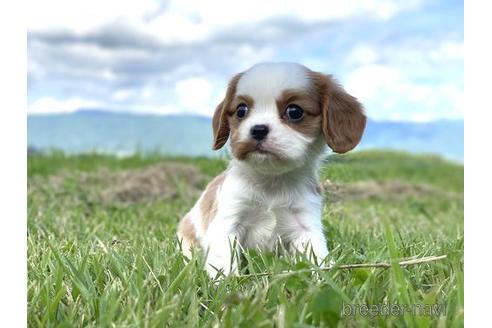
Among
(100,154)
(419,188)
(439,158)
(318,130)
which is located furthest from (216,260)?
(439,158)

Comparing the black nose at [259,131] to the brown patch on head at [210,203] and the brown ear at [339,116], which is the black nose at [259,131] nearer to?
the brown ear at [339,116]

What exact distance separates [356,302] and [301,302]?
0.21 metres

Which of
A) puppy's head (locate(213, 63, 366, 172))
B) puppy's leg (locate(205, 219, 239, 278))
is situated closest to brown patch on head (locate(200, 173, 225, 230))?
puppy's leg (locate(205, 219, 239, 278))

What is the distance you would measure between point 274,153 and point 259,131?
0.13 m

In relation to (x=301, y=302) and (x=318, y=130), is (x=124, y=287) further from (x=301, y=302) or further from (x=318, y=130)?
(x=318, y=130)

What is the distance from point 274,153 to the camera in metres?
2.74

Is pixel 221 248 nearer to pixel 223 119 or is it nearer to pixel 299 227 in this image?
pixel 299 227

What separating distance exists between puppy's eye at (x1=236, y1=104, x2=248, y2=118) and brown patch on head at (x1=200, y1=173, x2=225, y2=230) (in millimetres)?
529

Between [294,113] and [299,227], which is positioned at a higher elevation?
[294,113]

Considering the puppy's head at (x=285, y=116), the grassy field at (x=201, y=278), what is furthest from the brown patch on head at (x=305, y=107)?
the grassy field at (x=201, y=278)

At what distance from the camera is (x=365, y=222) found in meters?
5.05

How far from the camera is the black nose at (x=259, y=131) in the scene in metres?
2.68

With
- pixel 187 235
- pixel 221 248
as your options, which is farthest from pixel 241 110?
pixel 187 235

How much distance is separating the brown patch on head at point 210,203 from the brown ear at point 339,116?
2.26 ft
